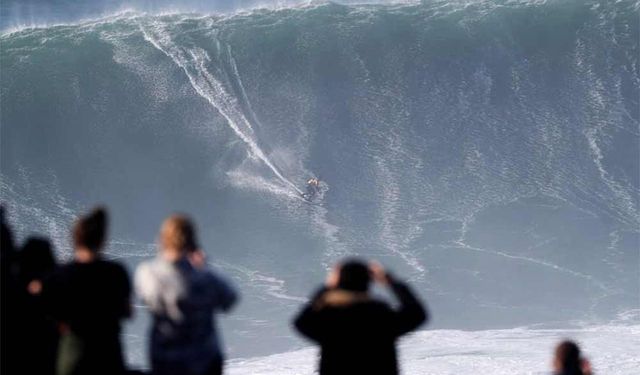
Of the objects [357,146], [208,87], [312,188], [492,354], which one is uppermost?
[208,87]

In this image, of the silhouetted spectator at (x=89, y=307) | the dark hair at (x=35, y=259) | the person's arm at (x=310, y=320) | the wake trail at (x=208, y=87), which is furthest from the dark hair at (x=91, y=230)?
the wake trail at (x=208, y=87)

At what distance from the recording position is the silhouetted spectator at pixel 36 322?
4.69 meters

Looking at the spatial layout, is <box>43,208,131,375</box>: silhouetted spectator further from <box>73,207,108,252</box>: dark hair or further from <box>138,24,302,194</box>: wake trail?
Result: <box>138,24,302,194</box>: wake trail

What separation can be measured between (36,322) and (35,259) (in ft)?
0.88

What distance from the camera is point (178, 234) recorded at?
426 cm

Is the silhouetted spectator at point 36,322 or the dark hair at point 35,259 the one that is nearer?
the silhouetted spectator at point 36,322

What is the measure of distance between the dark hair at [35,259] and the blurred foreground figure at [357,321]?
3.90 feet

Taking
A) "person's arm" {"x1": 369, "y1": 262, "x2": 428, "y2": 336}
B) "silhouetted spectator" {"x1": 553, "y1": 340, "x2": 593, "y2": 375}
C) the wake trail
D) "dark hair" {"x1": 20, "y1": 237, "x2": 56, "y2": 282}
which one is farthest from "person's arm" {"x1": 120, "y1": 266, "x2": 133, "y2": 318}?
the wake trail

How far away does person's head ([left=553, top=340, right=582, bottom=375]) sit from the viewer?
4773mm

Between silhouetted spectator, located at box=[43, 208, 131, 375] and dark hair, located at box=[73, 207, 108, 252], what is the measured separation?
0.02 m

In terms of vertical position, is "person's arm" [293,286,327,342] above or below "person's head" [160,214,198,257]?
below

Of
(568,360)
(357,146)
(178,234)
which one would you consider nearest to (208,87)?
(357,146)

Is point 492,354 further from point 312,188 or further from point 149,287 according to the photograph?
point 312,188

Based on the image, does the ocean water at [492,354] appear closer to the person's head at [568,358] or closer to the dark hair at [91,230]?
the person's head at [568,358]
